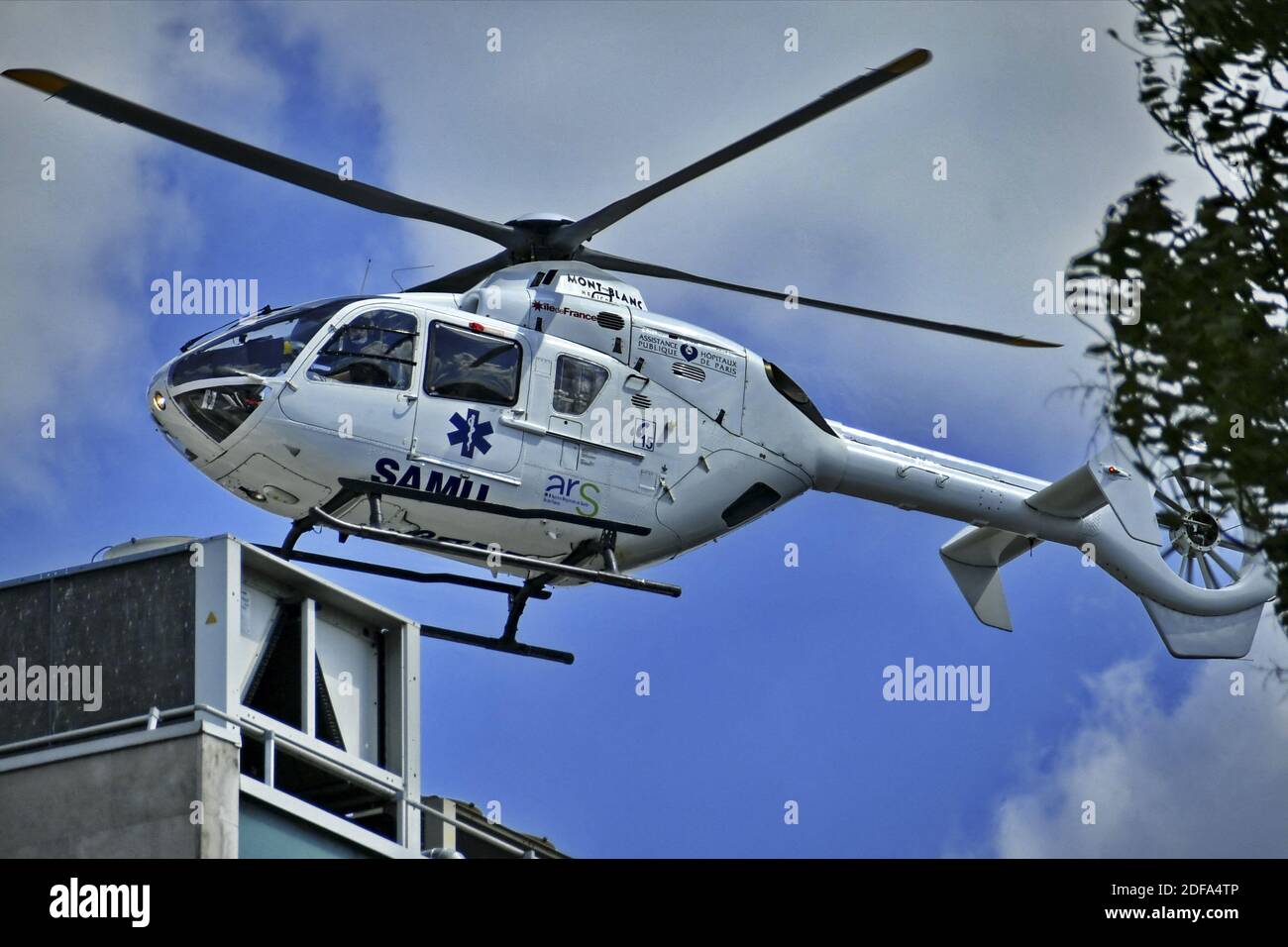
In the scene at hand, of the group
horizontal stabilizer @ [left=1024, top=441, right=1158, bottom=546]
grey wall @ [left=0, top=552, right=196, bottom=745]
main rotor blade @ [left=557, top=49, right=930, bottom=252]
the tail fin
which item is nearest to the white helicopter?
main rotor blade @ [left=557, top=49, right=930, bottom=252]

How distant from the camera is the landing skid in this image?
22047 mm

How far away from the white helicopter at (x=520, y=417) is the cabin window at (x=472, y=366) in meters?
0.02

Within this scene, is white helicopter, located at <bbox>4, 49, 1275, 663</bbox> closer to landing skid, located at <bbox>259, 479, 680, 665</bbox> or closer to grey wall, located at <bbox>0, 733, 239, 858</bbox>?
landing skid, located at <bbox>259, 479, 680, 665</bbox>

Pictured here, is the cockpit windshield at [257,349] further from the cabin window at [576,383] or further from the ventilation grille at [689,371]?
the ventilation grille at [689,371]

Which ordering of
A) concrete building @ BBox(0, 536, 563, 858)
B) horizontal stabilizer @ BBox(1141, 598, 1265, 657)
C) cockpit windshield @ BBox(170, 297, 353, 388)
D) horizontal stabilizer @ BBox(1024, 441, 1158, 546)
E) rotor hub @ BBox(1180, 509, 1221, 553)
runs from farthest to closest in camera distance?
horizontal stabilizer @ BBox(1141, 598, 1265, 657)
rotor hub @ BBox(1180, 509, 1221, 553)
horizontal stabilizer @ BBox(1024, 441, 1158, 546)
cockpit windshield @ BBox(170, 297, 353, 388)
concrete building @ BBox(0, 536, 563, 858)

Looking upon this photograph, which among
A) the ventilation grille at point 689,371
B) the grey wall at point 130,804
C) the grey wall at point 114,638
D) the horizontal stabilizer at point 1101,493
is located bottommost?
the grey wall at point 130,804

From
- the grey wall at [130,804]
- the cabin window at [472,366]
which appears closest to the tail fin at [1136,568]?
the cabin window at [472,366]

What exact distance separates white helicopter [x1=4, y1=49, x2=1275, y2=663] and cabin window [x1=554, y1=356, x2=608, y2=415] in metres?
0.02

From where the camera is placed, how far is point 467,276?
84.7 ft

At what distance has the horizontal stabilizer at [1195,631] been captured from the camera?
30156mm

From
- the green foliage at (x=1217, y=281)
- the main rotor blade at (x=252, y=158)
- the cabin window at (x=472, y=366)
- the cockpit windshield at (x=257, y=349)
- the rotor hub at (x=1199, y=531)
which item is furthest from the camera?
the rotor hub at (x=1199, y=531)
